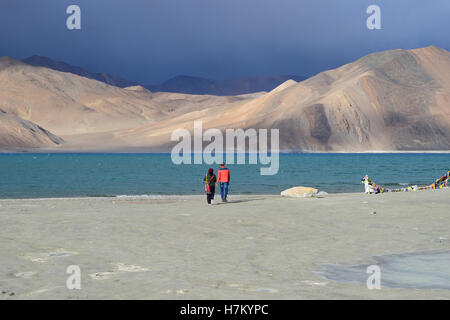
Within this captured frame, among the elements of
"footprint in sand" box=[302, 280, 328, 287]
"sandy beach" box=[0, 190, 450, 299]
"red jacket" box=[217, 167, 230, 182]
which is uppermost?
"red jacket" box=[217, 167, 230, 182]

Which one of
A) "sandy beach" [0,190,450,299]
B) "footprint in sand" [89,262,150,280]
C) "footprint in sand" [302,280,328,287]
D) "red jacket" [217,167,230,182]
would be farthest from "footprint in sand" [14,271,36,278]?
"red jacket" [217,167,230,182]

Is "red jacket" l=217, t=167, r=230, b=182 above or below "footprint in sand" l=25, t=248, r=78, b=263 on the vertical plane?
above

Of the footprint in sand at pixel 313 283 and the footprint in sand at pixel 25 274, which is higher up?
the footprint in sand at pixel 25 274

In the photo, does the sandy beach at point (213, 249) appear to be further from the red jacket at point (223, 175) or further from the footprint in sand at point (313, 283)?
the red jacket at point (223, 175)

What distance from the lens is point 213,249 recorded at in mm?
13148

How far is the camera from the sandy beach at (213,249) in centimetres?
899

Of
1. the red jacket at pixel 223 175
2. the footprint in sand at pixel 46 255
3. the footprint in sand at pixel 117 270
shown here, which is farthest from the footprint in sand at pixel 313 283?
the red jacket at pixel 223 175

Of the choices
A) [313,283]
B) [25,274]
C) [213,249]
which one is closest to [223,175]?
[213,249]

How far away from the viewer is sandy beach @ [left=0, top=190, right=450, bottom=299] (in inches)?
354

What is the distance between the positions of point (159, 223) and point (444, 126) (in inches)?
7489

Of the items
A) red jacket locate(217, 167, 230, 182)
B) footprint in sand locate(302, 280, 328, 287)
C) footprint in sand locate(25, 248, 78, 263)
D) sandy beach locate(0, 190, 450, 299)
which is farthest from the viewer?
red jacket locate(217, 167, 230, 182)

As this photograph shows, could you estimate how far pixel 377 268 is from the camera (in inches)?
435

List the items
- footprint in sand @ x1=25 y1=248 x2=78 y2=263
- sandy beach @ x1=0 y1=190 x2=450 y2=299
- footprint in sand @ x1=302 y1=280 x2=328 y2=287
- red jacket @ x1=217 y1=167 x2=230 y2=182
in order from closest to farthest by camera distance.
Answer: sandy beach @ x1=0 y1=190 x2=450 y2=299, footprint in sand @ x1=302 y1=280 x2=328 y2=287, footprint in sand @ x1=25 y1=248 x2=78 y2=263, red jacket @ x1=217 y1=167 x2=230 y2=182

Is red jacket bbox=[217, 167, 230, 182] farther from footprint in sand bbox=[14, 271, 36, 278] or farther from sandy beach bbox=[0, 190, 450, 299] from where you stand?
footprint in sand bbox=[14, 271, 36, 278]
